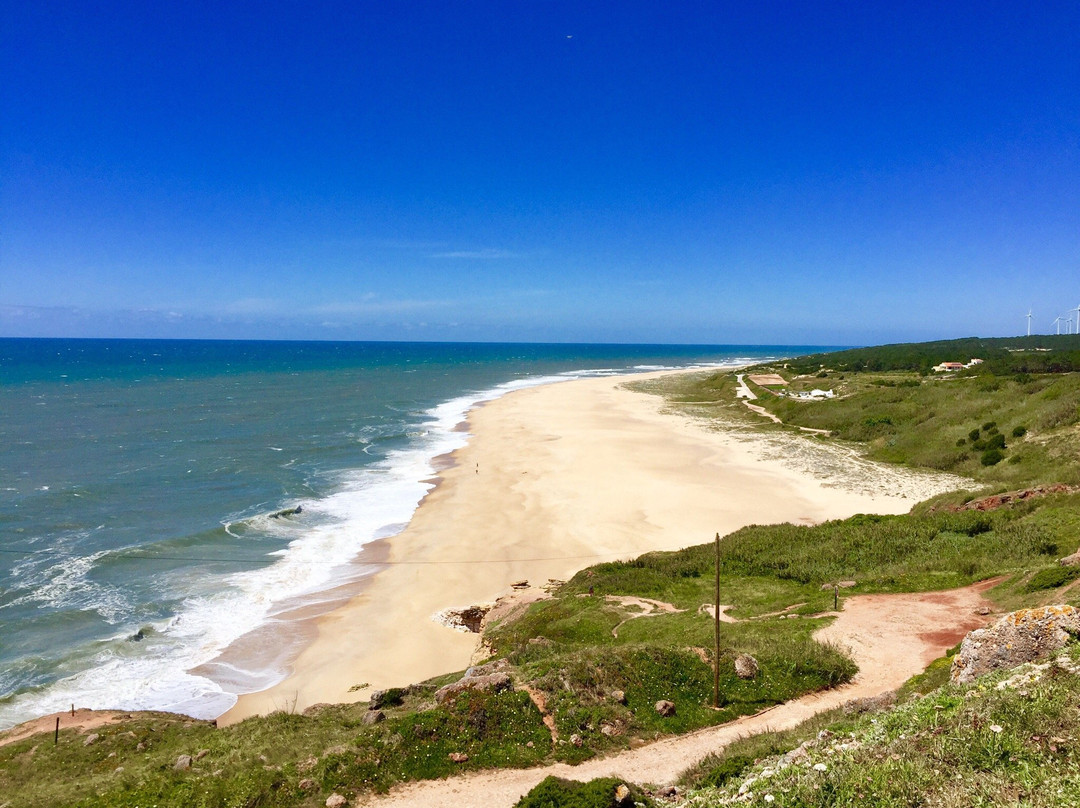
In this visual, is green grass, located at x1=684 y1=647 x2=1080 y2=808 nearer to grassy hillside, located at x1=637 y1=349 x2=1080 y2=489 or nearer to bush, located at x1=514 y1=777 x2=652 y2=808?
bush, located at x1=514 y1=777 x2=652 y2=808

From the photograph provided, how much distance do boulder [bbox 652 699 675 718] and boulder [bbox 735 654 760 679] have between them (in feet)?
7.24

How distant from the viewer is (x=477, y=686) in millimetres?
13844

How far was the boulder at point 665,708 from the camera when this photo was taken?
13539 mm

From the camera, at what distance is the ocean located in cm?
2012

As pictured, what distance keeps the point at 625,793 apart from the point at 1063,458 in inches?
1454

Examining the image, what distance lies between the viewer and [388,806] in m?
11.0

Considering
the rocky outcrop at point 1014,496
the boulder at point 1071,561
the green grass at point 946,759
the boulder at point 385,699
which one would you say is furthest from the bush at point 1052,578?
the boulder at point 385,699

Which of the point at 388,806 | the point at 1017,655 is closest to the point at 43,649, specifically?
the point at 388,806

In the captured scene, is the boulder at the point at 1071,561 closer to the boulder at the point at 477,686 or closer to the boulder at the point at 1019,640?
the boulder at the point at 1019,640

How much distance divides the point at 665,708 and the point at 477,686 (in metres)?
4.30

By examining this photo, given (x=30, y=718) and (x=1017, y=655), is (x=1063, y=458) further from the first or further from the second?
(x=30, y=718)

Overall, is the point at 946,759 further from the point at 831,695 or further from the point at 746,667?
the point at 746,667

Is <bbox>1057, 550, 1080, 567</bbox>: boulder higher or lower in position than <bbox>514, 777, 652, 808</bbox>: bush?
higher

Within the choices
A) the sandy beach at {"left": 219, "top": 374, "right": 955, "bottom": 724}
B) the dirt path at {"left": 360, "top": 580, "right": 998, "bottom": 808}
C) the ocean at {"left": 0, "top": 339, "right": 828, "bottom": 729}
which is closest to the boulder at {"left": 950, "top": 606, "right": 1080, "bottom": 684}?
the dirt path at {"left": 360, "top": 580, "right": 998, "bottom": 808}
